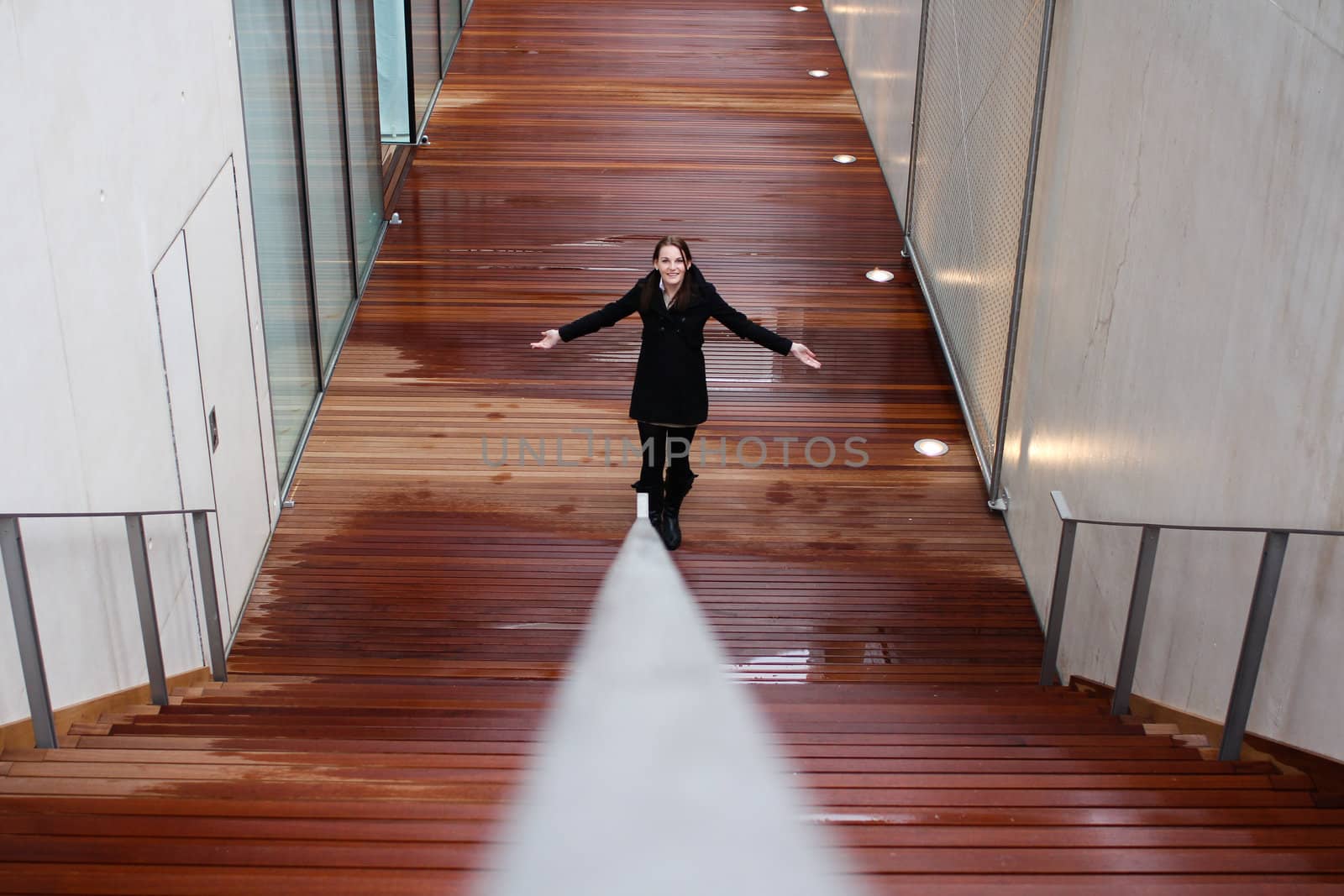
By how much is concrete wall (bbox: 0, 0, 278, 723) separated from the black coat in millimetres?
1507

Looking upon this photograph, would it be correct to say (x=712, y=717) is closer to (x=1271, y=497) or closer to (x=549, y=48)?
(x=1271, y=497)

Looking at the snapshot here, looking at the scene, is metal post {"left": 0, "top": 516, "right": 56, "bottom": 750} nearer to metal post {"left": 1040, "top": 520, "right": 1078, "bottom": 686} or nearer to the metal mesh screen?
metal post {"left": 1040, "top": 520, "right": 1078, "bottom": 686}

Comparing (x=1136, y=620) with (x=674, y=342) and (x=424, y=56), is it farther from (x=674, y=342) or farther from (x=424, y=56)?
(x=424, y=56)

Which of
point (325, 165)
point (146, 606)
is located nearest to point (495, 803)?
point (146, 606)

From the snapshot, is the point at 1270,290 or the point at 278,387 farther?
Answer: the point at 278,387

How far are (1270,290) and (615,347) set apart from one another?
474cm

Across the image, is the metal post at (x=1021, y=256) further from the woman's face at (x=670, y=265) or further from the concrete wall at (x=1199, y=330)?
the woman's face at (x=670, y=265)

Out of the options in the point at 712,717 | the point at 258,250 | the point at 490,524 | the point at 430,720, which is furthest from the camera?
the point at 490,524

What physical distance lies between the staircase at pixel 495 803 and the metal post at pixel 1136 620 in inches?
3.9

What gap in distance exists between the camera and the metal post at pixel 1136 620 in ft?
13.3

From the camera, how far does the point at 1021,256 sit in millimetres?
6059

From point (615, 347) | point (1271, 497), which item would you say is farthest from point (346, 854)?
point (615, 347)

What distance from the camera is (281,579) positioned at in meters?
5.95

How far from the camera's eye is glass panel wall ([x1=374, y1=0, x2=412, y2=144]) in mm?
9461
